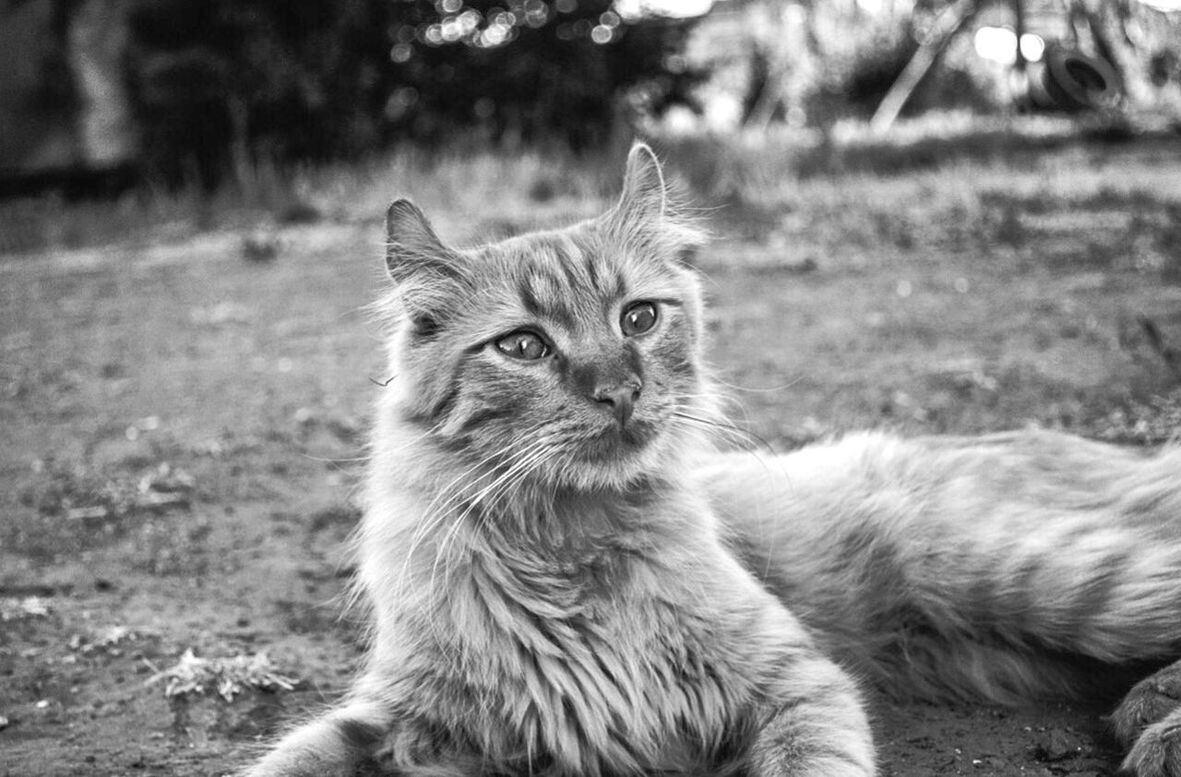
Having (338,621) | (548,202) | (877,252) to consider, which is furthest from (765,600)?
(548,202)

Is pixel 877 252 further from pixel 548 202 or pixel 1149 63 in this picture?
pixel 1149 63

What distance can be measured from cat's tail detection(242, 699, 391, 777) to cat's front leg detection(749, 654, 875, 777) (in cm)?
89

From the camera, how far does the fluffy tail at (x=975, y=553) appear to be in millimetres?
3000

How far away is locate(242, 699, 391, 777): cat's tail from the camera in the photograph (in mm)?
2611

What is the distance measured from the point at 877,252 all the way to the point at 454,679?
6061mm

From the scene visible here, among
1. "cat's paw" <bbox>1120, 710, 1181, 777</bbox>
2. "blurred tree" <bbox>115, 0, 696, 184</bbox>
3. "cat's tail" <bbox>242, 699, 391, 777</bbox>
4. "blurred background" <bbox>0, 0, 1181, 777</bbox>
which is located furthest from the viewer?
"blurred tree" <bbox>115, 0, 696, 184</bbox>

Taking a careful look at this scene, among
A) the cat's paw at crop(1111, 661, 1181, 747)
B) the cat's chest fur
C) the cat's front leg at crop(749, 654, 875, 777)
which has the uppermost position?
the cat's chest fur

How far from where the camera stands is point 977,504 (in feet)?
10.7

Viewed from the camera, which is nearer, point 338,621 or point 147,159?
point 338,621

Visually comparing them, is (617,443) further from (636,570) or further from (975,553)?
(975,553)

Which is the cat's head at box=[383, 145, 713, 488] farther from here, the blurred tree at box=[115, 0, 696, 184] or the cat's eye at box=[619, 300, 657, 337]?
the blurred tree at box=[115, 0, 696, 184]

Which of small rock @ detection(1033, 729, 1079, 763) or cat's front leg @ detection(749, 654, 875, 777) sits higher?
cat's front leg @ detection(749, 654, 875, 777)

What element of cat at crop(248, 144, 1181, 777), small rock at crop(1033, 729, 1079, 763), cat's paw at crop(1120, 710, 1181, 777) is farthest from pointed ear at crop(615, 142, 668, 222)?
cat's paw at crop(1120, 710, 1181, 777)

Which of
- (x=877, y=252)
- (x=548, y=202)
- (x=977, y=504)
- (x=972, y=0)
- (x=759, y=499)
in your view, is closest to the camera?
(x=977, y=504)
